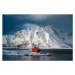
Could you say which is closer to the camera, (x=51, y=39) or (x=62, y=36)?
(x=51, y=39)

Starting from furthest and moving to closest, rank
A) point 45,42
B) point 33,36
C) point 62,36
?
point 62,36 → point 33,36 → point 45,42

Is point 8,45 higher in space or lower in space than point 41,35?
lower

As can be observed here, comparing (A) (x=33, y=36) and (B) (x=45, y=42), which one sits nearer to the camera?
(B) (x=45, y=42)

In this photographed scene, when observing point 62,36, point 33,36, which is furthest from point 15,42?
point 62,36

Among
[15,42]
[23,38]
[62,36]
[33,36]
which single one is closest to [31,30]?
[33,36]

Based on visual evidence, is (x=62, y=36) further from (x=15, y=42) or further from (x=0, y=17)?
(x=0, y=17)
